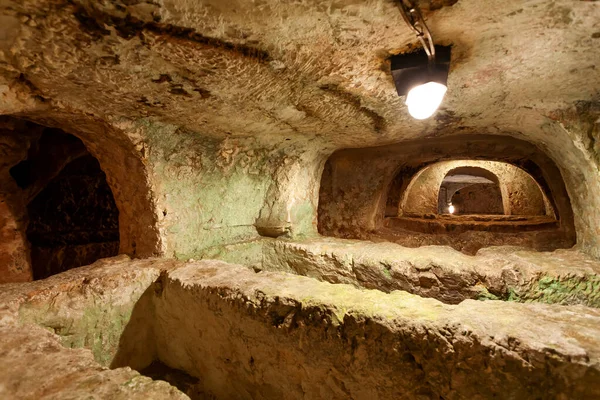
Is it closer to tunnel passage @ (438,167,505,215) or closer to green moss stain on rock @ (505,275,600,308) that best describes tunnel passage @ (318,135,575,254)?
green moss stain on rock @ (505,275,600,308)

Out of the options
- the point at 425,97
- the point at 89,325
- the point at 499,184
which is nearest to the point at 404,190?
the point at 499,184

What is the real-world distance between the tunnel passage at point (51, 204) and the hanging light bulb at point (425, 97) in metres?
4.20

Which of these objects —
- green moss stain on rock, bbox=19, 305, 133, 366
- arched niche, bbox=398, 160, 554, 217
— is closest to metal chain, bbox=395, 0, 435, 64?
green moss stain on rock, bbox=19, 305, 133, 366

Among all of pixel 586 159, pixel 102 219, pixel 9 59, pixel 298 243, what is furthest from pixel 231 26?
pixel 102 219

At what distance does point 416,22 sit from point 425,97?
46cm

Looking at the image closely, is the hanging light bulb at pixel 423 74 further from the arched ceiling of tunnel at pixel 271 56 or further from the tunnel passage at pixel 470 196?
the tunnel passage at pixel 470 196

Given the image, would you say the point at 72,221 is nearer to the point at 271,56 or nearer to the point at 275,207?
the point at 275,207

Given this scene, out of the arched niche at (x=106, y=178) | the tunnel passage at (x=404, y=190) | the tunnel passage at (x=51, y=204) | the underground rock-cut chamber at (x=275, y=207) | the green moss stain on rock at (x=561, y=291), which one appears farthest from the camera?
the tunnel passage at (x=404, y=190)

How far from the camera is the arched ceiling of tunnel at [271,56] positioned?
123 cm

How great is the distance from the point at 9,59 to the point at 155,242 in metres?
1.55

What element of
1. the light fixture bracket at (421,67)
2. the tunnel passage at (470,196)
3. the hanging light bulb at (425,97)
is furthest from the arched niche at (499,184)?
the light fixture bracket at (421,67)

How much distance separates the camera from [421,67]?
1.61 metres

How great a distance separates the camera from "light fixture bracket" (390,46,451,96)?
157 centimetres

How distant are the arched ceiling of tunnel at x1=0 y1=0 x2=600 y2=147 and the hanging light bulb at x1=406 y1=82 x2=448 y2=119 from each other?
0.22 metres
